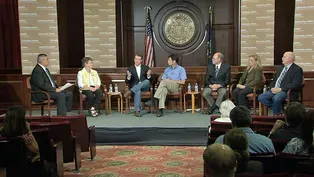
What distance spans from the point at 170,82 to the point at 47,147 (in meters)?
3.67

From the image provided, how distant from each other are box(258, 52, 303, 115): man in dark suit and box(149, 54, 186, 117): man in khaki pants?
1.50 m

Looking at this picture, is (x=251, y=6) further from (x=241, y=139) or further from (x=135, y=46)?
(x=241, y=139)

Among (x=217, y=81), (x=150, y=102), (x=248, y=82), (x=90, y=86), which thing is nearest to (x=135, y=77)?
(x=150, y=102)

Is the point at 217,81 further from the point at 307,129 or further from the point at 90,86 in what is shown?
the point at 307,129

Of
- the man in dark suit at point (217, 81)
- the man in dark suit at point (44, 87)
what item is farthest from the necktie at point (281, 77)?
the man in dark suit at point (44, 87)

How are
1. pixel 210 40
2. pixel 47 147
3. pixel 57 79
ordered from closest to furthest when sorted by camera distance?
pixel 47 147 → pixel 57 79 → pixel 210 40

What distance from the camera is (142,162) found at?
5.16 meters

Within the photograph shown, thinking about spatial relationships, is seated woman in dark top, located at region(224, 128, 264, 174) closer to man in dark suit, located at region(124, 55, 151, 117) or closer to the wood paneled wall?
man in dark suit, located at region(124, 55, 151, 117)

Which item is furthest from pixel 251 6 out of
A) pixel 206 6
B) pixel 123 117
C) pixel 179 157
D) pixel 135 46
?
pixel 179 157

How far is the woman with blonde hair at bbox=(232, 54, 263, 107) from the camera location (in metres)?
7.07

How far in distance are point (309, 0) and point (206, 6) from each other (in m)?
3.16

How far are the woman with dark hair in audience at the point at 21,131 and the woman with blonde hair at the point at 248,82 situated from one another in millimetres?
4179

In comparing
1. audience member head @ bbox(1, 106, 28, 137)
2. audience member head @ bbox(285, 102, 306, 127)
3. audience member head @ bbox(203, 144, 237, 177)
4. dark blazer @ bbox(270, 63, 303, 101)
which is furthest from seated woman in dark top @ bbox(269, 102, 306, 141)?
dark blazer @ bbox(270, 63, 303, 101)

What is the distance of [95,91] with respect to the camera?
7.39 meters
